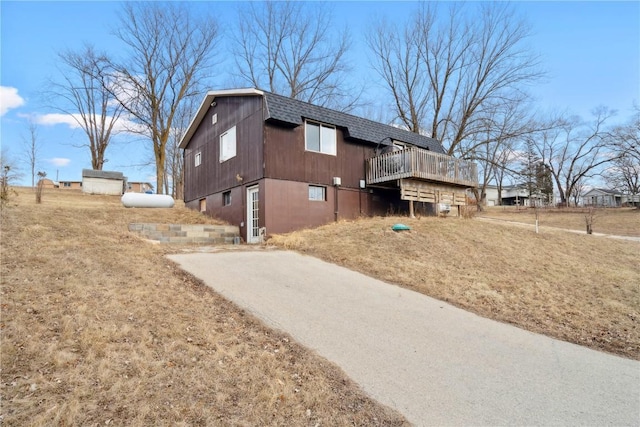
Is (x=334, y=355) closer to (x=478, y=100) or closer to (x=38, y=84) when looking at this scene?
(x=478, y=100)

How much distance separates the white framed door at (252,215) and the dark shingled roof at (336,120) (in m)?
2.80

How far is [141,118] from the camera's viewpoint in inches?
967

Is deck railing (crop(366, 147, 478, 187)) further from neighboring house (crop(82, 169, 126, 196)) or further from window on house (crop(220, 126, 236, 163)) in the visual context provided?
neighboring house (crop(82, 169, 126, 196))

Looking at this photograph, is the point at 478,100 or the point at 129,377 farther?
the point at 478,100

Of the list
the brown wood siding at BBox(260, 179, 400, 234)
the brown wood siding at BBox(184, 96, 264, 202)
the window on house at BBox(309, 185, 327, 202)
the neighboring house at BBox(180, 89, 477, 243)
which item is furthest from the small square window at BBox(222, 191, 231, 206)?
the window on house at BBox(309, 185, 327, 202)

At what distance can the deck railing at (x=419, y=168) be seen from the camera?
1326 cm

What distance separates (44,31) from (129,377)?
10.5m

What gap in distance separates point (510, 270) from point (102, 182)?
26.3m

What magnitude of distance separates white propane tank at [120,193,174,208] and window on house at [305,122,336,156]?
293 inches

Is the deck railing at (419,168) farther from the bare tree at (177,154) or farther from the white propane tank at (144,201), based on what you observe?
the bare tree at (177,154)

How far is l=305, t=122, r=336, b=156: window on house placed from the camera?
12.9 metres

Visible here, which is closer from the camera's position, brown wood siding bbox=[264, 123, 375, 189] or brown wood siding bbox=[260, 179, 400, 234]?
brown wood siding bbox=[260, 179, 400, 234]

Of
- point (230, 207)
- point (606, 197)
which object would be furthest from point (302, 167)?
point (606, 197)

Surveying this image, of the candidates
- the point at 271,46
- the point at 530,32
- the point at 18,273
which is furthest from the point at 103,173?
the point at 530,32
